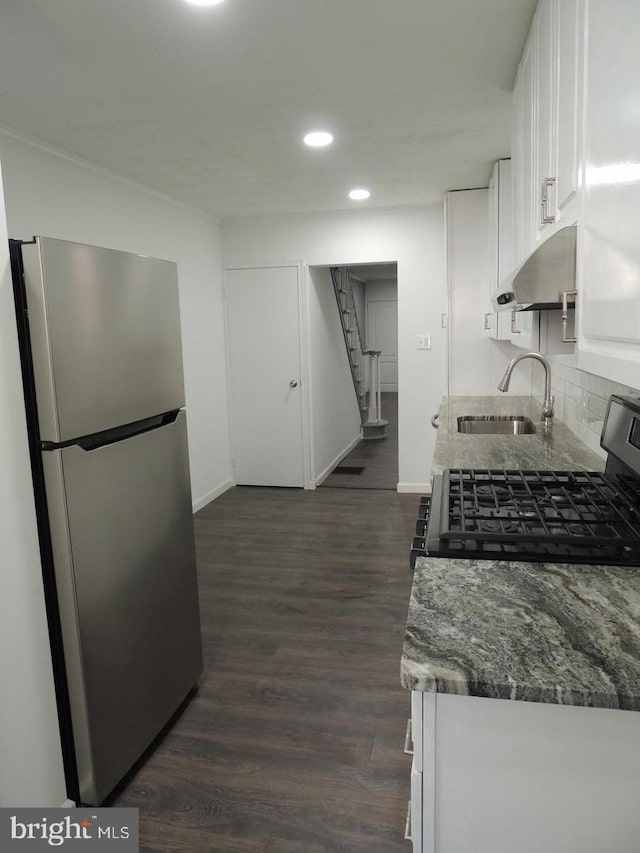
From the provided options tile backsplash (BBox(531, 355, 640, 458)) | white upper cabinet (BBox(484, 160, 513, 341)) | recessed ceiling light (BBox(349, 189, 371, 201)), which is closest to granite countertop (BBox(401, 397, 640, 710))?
tile backsplash (BBox(531, 355, 640, 458))

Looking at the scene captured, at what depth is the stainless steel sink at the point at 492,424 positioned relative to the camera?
11.2 feet

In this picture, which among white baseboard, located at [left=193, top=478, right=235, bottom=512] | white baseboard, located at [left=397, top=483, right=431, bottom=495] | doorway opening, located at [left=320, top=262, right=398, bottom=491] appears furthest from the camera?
doorway opening, located at [left=320, top=262, right=398, bottom=491]

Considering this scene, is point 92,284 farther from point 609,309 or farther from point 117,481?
point 609,309

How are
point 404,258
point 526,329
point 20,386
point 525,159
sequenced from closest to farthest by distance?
point 20,386 → point 525,159 → point 526,329 → point 404,258

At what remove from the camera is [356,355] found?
24.1ft

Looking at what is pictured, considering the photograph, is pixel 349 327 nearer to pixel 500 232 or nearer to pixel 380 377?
pixel 500 232

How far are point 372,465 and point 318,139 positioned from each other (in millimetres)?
3720

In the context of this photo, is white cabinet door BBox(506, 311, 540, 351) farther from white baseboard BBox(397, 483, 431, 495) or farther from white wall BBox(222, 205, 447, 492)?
white baseboard BBox(397, 483, 431, 495)

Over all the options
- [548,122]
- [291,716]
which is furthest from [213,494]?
[548,122]

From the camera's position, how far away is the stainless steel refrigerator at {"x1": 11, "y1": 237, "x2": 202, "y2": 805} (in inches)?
64.3

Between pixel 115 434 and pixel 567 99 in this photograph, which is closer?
pixel 567 99

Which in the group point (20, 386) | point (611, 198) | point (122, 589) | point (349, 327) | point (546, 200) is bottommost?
point (122, 589)

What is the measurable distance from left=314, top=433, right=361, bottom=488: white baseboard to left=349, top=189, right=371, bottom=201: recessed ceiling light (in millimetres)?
2494

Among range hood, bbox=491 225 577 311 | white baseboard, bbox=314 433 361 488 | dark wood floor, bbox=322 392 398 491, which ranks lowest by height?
dark wood floor, bbox=322 392 398 491
